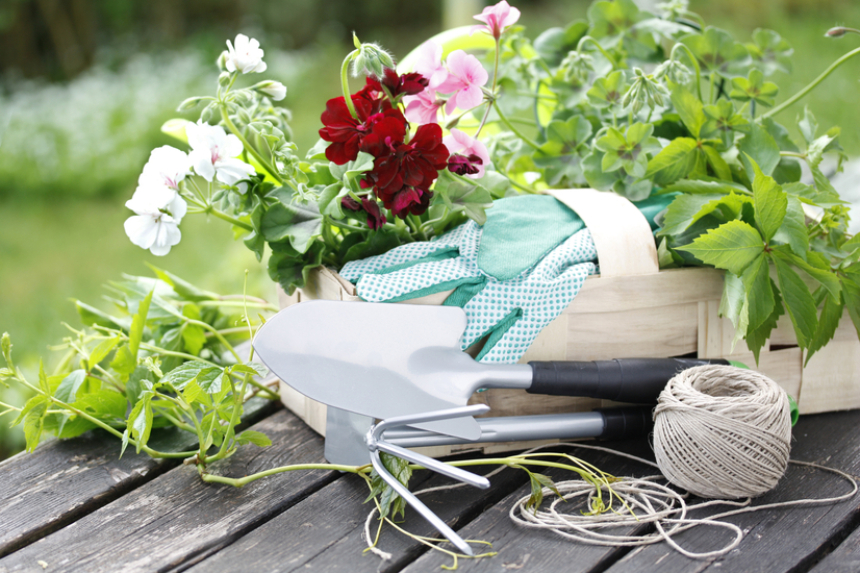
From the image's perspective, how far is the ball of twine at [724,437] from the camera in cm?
66

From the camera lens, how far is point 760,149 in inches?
35.8

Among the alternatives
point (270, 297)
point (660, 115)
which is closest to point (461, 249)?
point (660, 115)

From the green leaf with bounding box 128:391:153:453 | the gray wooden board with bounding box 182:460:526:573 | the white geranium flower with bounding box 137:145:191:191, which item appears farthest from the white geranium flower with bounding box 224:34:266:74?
the gray wooden board with bounding box 182:460:526:573

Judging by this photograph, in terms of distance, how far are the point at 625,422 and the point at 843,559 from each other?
0.24 metres

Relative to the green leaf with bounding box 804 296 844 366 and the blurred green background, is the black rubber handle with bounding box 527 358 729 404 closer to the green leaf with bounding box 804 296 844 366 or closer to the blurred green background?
the green leaf with bounding box 804 296 844 366

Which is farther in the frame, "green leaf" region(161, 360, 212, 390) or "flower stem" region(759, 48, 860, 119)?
"flower stem" region(759, 48, 860, 119)

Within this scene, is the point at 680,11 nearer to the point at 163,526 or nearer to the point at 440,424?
the point at 440,424

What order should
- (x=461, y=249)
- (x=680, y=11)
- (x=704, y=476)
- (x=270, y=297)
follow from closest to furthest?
(x=704, y=476) < (x=461, y=249) < (x=680, y=11) < (x=270, y=297)

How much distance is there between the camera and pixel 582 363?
2.51 ft

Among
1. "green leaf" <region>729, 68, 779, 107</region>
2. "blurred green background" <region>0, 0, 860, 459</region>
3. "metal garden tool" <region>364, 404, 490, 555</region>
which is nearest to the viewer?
"metal garden tool" <region>364, 404, 490, 555</region>

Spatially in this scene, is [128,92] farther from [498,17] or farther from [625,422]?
[625,422]

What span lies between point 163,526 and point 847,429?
0.79 m

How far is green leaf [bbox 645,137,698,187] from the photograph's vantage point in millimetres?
888

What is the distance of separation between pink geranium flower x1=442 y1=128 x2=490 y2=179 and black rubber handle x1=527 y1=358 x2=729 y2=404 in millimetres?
226
